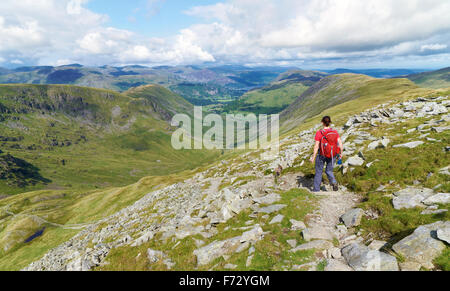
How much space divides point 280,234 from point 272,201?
5.07 m

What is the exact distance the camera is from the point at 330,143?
55.7 feet

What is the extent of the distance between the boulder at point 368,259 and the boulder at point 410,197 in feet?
15.6

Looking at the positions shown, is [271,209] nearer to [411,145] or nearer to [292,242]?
[292,242]

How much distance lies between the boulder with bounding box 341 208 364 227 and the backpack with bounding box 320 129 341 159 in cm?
475

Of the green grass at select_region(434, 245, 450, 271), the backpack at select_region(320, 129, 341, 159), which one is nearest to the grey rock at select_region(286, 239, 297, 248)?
the green grass at select_region(434, 245, 450, 271)

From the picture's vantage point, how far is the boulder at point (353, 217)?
42.8 feet

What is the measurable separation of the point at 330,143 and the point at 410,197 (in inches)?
236

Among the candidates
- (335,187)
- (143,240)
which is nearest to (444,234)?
(335,187)

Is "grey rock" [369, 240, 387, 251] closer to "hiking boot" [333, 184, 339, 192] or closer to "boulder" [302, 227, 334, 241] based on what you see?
"boulder" [302, 227, 334, 241]

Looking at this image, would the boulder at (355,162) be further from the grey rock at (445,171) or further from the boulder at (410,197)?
the boulder at (410,197)

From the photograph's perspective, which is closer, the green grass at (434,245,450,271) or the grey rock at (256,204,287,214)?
the green grass at (434,245,450,271)

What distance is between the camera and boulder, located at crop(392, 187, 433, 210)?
1282 cm

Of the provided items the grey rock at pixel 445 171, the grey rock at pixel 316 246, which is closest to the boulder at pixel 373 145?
the grey rock at pixel 445 171
